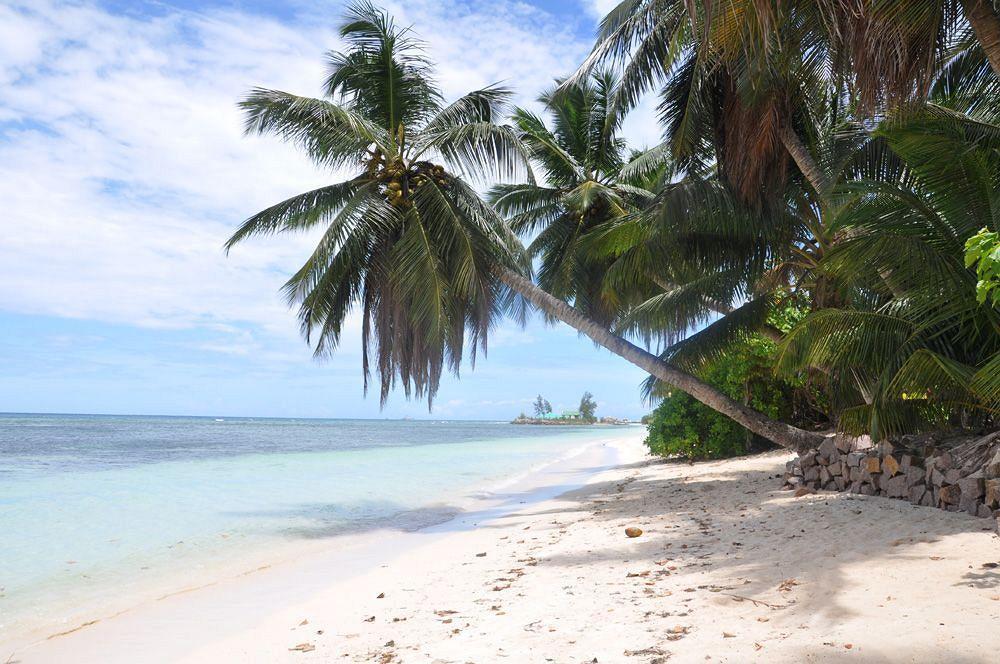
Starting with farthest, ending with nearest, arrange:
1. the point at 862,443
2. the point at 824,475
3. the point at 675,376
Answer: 1. the point at 675,376
2. the point at 824,475
3. the point at 862,443

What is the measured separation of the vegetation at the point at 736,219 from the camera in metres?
5.75

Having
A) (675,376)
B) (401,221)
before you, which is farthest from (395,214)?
(675,376)

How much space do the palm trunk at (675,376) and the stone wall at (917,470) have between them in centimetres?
98

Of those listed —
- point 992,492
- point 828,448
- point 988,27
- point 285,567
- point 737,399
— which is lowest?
point 285,567

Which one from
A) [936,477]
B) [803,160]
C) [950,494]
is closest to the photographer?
[950,494]

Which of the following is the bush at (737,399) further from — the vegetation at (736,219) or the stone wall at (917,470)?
the stone wall at (917,470)

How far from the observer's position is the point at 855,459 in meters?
7.09

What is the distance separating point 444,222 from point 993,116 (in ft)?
24.8

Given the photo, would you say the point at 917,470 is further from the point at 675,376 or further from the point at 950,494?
the point at 675,376

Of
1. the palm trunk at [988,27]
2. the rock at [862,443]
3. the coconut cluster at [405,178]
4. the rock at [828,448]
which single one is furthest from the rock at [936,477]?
the coconut cluster at [405,178]

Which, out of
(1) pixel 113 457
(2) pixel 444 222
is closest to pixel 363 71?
(2) pixel 444 222

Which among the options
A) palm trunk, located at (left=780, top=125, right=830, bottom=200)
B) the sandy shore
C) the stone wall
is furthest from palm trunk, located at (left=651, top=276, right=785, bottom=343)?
the sandy shore

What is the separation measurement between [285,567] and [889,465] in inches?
237

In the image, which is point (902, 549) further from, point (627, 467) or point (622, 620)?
point (627, 467)
